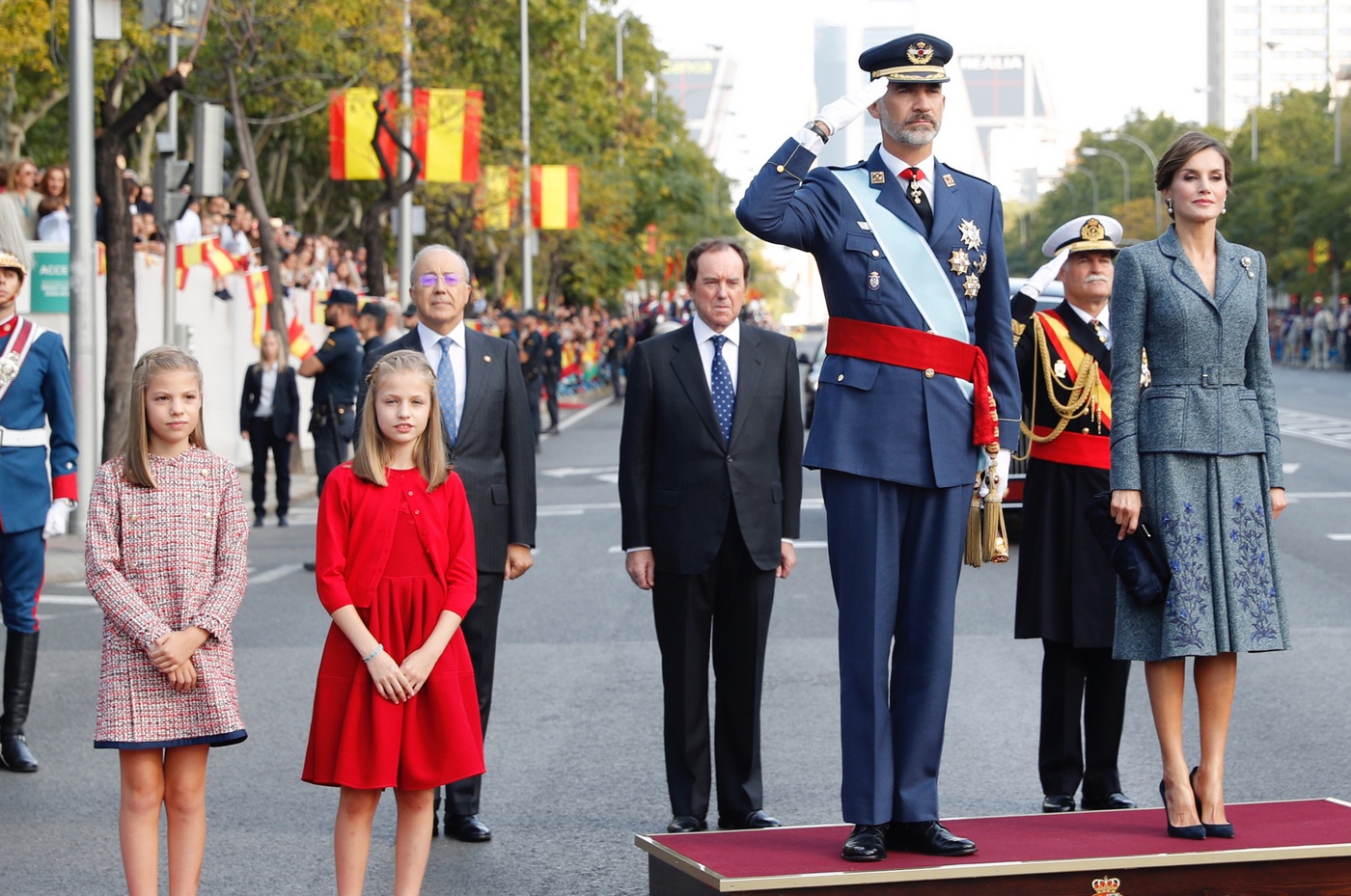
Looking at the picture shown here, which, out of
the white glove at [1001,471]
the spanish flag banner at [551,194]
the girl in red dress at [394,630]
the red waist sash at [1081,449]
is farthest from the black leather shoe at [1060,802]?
the spanish flag banner at [551,194]

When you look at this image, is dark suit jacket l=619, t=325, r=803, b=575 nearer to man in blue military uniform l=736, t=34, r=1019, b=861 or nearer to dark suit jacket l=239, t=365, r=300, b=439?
man in blue military uniform l=736, t=34, r=1019, b=861

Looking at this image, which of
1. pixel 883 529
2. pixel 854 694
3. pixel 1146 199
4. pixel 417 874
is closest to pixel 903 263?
pixel 883 529

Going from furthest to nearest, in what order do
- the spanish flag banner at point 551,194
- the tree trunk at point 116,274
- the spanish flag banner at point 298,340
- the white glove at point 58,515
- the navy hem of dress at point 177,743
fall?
the spanish flag banner at point 551,194 → the spanish flag banner at point 298,340 → the tree trunk at point 116,274 → the white glove at point 58,515 → the navy hem of dress at point 177,743

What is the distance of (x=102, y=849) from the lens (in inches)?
255

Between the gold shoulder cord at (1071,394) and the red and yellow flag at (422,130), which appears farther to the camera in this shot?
the red and yellow flag at (422,130)

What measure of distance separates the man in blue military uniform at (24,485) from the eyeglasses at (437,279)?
1922 mm

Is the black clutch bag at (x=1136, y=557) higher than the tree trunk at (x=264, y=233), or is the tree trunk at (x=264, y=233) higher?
the tree trunk at (x=264, y=233)

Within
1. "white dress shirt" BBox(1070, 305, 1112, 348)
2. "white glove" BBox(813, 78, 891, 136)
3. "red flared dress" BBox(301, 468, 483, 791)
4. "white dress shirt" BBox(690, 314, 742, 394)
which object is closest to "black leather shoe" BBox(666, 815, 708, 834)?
"red flared dress" BBox(301, 468, 483, 791)

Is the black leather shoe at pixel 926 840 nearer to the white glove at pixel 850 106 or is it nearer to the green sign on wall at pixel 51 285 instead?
the white glove at pixel 850 106

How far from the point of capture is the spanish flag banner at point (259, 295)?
24.9 m

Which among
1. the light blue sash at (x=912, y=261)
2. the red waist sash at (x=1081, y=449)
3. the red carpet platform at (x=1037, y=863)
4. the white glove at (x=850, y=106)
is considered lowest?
the red carpet platform at (x=1037, y=863)

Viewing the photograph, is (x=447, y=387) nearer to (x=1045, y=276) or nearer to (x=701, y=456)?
(x=701, y=456)

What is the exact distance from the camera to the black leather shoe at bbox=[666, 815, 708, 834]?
631cm

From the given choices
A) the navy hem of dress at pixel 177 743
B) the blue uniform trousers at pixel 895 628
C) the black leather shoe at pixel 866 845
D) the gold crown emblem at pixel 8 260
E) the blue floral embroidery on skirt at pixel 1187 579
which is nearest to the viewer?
the black leather shoe at pixel 866 845
